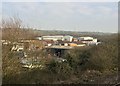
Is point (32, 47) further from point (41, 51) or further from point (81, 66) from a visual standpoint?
point (81, 66)

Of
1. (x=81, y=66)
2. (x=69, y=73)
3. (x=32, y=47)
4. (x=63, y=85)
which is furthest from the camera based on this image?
(x=81, y=66)

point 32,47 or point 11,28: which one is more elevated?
point 11,28

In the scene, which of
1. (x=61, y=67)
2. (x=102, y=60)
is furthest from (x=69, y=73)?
(x=102, y=60)

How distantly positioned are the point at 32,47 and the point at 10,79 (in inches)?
62.0

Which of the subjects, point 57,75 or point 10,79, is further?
point 57,75

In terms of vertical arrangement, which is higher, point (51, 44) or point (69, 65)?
point (51, 44)

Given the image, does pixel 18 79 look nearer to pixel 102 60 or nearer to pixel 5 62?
pixel 5 62

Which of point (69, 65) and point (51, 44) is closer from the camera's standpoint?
point (69, 65)

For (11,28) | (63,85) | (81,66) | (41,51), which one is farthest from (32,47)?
(81,66)

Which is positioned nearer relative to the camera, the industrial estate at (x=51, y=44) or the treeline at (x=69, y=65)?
the treeline at (x=69, y=65)

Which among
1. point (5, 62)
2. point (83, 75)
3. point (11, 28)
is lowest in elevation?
point (83, 75)

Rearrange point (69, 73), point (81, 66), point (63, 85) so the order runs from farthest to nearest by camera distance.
Result: 1. point (81, 66)
2. point (69, 73)
3. point (63, 85)

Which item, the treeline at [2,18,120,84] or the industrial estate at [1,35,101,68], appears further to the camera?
the industrial estate at [1,35,101,68]

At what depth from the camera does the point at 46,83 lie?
31.4 ft
